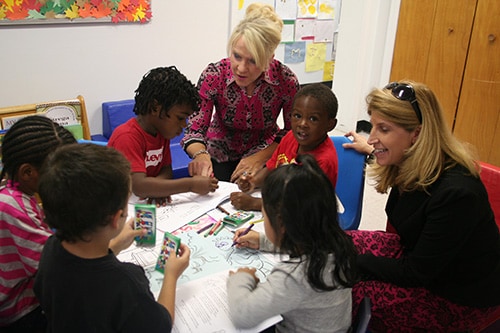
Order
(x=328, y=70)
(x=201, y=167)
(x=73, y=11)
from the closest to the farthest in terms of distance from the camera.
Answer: (x=201, y=167), (x=73, y=11), (x=328, y=70)

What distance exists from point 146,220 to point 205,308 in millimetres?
384

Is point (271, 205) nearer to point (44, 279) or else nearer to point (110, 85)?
point (44, 279)

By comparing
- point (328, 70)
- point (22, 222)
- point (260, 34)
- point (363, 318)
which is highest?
point (260, 34)

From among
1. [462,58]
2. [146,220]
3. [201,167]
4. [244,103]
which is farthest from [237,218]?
[462,58]

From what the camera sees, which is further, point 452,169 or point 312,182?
point 452,169

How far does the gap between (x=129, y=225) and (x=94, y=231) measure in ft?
1.39

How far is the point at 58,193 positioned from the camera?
0.92 metres

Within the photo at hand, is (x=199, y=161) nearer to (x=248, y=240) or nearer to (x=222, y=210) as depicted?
(x=222, y=210)

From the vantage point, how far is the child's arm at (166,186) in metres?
1.65

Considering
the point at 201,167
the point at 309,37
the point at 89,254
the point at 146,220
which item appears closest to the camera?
the point at 89,254

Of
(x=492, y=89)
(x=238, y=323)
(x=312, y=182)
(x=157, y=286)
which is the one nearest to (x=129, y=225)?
(x=157, y=286)

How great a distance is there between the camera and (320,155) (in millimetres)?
1786

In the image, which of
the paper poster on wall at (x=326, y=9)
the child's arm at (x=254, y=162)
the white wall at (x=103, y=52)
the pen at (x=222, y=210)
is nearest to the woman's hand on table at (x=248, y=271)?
the pen at (x=222, y=210)

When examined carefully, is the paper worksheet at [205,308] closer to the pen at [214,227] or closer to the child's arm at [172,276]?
the child's arm at [172,276]
